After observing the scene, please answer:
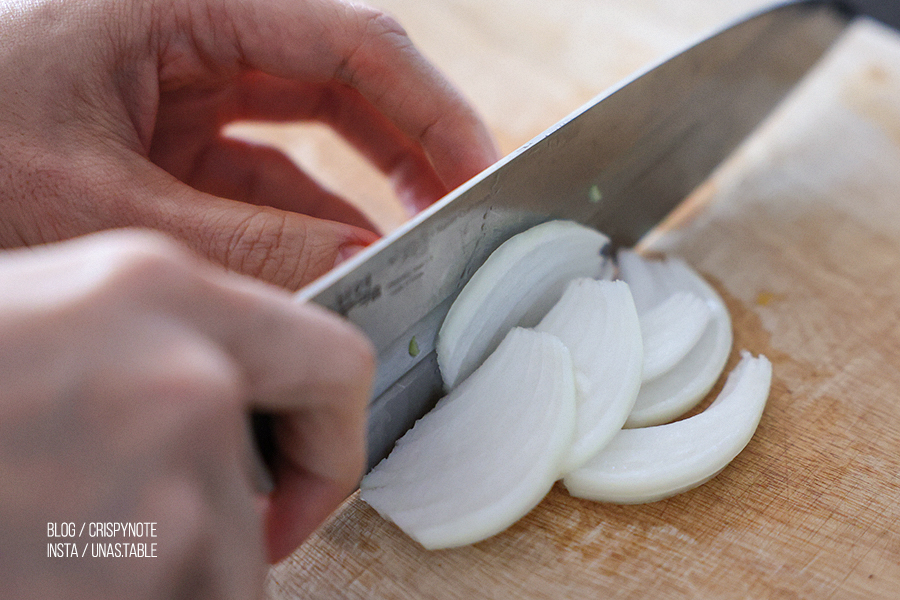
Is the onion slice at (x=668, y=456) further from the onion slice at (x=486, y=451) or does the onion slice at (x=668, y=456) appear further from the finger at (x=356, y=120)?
the finger at (x=356, y=120)

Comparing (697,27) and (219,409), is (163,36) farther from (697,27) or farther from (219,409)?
(697,27)

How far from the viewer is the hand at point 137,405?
51cm

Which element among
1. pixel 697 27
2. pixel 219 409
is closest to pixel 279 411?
pixel 219 409

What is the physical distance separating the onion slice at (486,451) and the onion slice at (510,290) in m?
0.04

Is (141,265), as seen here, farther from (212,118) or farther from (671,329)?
(212,118)

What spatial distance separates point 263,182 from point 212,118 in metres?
0.17

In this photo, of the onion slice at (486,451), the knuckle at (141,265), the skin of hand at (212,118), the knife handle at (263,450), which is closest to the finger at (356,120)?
the skin of hand at (212,118)

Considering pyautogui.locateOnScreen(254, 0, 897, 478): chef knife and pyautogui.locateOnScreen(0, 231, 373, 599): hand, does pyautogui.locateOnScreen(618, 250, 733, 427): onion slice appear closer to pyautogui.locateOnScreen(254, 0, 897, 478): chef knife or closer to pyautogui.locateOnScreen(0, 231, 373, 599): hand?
pyautogui.locateOnScreen(254, 0, 897, 478): chef knife

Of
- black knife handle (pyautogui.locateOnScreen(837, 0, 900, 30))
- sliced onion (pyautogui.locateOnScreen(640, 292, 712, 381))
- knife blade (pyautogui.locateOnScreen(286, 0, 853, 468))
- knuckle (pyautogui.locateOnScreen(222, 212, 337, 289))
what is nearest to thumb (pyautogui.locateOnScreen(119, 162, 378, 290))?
knuckle (pyautogui.locateOnScreen(222, 212, 337, 289))

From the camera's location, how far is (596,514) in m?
0.96

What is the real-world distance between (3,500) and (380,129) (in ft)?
3.65

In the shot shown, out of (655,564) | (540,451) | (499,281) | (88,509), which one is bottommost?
(655,564)

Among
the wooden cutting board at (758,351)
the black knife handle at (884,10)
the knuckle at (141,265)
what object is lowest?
the wooden cutting board at (758,351)

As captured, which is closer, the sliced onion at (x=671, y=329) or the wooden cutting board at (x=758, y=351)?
the wooden cutting board at (x=758, y=351)
